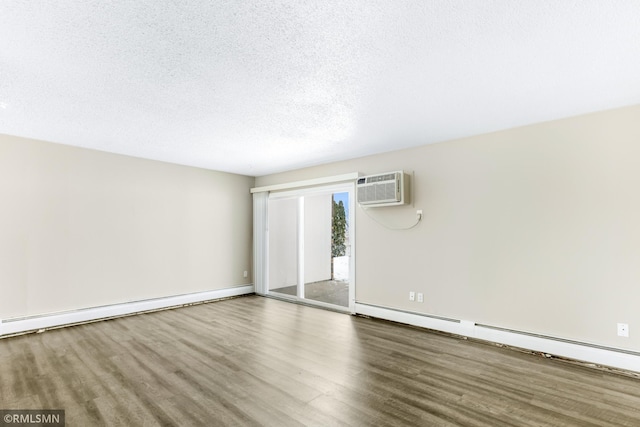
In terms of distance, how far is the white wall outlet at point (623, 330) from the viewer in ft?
9.49

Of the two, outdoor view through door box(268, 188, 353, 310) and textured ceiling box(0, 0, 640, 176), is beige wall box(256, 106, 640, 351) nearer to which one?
textured ceiling box(0, 0, 640, 176)

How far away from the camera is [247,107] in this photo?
2996mm


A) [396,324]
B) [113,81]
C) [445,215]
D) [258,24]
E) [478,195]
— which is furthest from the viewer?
[396,324]

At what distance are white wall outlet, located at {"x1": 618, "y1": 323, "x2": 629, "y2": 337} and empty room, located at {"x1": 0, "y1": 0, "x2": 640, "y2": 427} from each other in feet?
0.16

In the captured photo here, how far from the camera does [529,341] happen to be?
3.36 meters

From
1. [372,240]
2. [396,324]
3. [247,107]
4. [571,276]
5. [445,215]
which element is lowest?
[396,324]

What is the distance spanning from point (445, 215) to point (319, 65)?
2.76 metres

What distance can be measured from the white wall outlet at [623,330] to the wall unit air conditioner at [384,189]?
252cm

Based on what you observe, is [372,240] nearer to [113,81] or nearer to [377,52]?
[377,52]

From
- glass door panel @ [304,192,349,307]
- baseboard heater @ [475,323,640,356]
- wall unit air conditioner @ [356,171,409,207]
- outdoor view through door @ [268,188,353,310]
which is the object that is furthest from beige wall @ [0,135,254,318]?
baseboard heater @ [475,323,640,356]

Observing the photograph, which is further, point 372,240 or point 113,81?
point 372,240

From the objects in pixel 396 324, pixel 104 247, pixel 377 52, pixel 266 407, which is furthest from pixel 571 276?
pixel 104 247

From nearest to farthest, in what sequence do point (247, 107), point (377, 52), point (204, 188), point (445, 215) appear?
point (377, 52) → point (247, 107) → point (445, 215) → point (204, 188)

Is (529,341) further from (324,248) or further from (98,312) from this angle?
(98,312)
